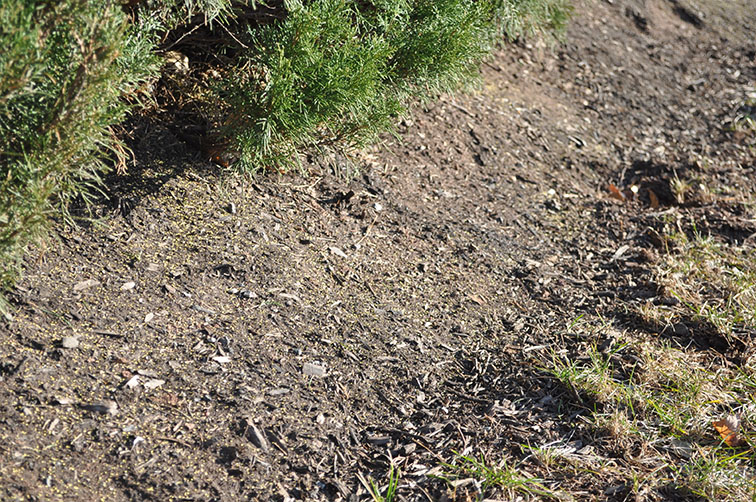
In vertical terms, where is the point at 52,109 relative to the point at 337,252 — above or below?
above

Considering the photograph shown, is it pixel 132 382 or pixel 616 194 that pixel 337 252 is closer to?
pixel 132 382

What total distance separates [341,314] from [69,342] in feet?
3.71

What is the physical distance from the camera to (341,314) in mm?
3008

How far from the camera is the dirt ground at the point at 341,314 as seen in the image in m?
2.29

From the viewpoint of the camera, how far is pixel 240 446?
7.67 feet

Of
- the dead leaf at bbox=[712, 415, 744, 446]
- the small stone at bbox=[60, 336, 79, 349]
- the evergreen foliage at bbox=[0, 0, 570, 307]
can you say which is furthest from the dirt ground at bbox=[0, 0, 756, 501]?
the dead leaf at bbox=[712, 415, 744, 446]

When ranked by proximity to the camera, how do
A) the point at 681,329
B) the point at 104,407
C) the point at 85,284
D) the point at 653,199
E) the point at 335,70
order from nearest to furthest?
the point at 104,407 → the point at 85,284 → the point at 335,70 → the point at 681,329 → the point at 653,199

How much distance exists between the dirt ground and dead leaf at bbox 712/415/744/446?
396 millimetres

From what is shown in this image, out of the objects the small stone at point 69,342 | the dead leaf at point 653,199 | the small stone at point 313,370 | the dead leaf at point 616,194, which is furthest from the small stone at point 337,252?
the dead leaf at point 653,199

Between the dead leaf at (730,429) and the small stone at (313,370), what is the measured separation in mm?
1630

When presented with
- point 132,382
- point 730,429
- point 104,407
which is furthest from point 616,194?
point 104,407

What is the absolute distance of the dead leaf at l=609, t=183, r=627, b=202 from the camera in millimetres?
4527

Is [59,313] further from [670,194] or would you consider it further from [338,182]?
[670,194]

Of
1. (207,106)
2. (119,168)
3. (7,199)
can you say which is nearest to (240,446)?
(7,199)
